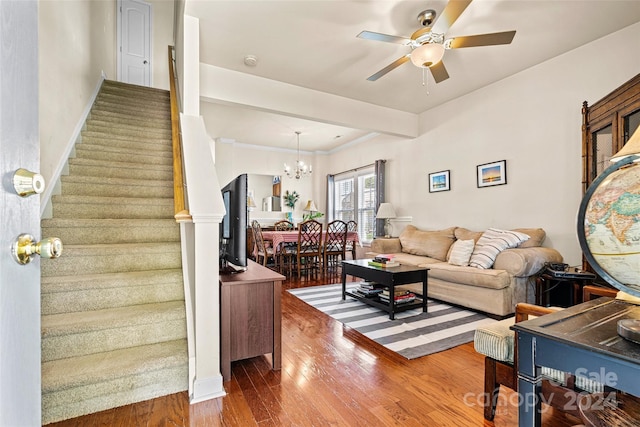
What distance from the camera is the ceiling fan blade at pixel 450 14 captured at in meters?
2.08

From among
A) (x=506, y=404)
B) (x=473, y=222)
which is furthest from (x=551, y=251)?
(x=506, y=404)

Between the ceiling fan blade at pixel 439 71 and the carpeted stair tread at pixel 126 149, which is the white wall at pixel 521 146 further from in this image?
the carpeted stair tread at pixel 126 149

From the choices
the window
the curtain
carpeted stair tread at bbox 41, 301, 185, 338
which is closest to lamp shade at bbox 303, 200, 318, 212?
the window

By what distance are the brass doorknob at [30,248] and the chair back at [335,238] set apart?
4.75 meters

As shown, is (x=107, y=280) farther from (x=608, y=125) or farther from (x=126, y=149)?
(x=608, y=125)

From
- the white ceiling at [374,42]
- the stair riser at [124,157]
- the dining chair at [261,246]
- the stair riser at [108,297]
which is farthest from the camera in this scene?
the dining chair at [261,246]

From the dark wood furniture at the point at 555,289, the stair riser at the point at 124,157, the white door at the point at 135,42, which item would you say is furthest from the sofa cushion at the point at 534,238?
the white door at the point at 135,42

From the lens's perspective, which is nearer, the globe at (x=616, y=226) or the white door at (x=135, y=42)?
the globe at (x=616, y=226)

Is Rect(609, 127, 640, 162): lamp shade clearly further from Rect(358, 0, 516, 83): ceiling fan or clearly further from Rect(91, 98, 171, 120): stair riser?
Rect(91, 98, 171, 120): stair riser

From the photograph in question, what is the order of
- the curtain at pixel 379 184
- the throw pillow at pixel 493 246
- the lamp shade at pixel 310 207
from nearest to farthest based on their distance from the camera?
1. the throw pillow at pixel 493 246
2. the curtain at pixel 379 184
3. the lamp shade at pixel 310 207

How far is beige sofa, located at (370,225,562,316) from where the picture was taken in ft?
9.93

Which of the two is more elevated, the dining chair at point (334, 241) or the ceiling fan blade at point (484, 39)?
the ceiling fan blade at point (484, 39)

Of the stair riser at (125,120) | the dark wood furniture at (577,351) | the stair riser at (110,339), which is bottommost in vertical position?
the stair riser at (110,339)

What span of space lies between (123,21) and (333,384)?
638cm
